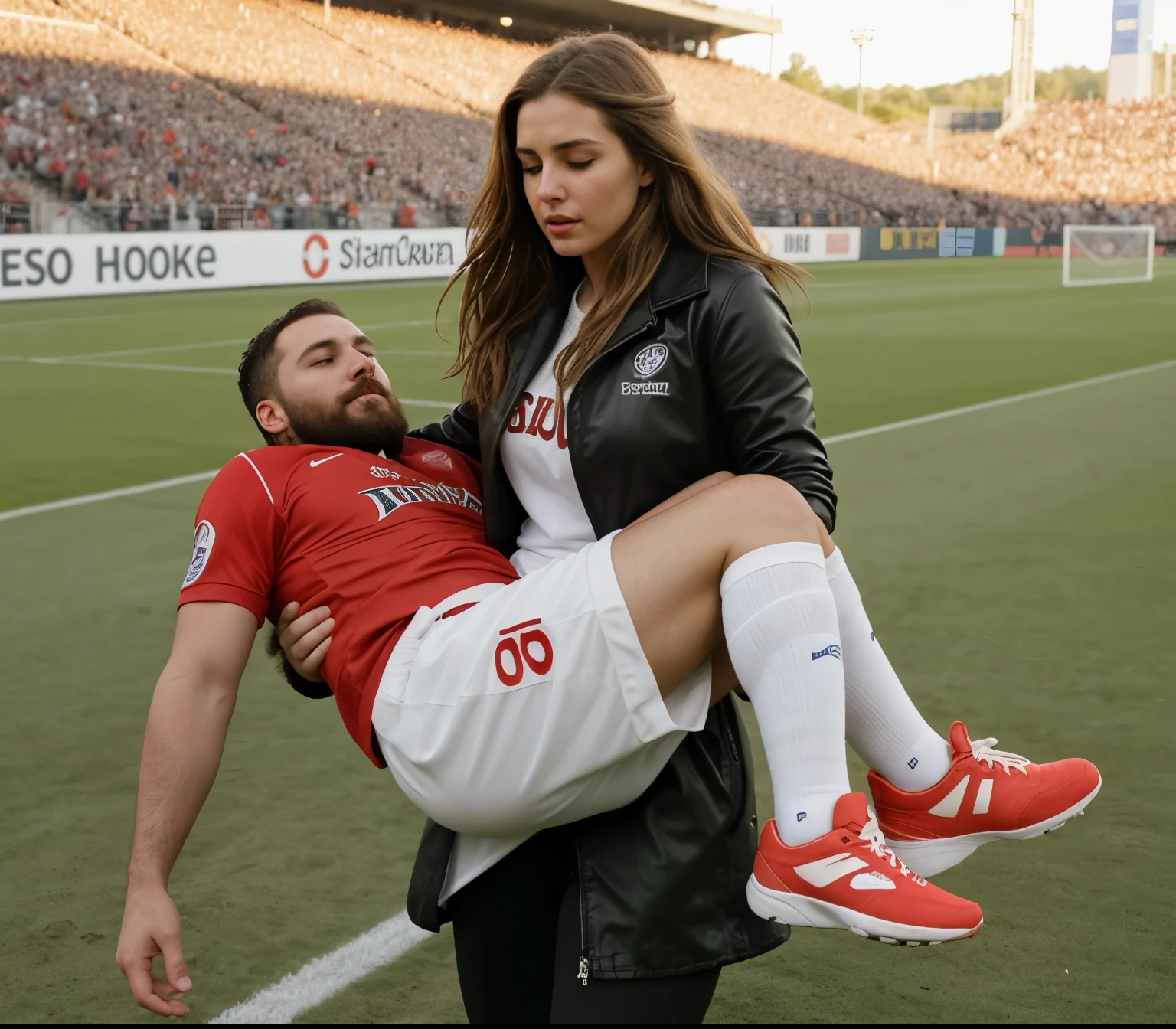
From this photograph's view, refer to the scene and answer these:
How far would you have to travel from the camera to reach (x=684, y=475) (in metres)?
2.34

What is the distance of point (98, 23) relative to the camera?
35.6m

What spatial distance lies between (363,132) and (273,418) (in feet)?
121

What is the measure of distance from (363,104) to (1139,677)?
1472 inches

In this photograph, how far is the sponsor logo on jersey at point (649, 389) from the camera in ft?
7.57

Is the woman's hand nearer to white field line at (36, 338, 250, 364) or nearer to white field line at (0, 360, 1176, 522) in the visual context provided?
white field line at (0, 360, 1176, 522)

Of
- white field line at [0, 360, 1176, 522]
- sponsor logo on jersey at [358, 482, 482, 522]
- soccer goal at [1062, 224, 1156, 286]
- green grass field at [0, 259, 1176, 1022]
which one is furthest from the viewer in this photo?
soccer goal at [1062, 224, 1156, 286]

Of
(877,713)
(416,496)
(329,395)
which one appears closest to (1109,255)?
(329,395)

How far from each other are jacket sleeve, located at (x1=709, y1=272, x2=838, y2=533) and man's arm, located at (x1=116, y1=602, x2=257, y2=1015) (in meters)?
0.89

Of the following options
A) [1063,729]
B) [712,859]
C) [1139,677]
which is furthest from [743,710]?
[712,859]

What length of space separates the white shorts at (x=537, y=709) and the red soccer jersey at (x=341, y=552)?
0.16 metres

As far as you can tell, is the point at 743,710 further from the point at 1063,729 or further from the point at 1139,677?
the point at 1139,677

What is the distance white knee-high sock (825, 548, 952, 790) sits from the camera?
7.35 feet

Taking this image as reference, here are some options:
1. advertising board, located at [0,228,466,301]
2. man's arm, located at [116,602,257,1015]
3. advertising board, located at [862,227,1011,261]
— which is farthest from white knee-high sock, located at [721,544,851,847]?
advertising board, located at [862,227,1011,261]

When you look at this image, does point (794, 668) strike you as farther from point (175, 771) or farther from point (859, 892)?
point (175, 771)
